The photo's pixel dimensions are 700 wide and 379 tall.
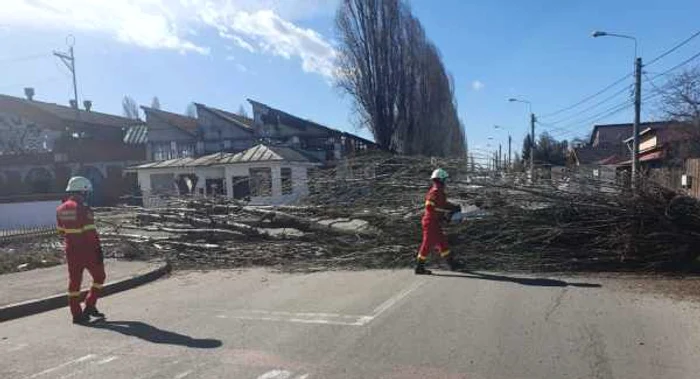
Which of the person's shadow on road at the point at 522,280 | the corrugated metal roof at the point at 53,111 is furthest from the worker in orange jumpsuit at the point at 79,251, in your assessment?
the corrugated metal roof at the point at 53,111

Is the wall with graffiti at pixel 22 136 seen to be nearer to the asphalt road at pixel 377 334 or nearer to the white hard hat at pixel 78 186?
the asphalt road at pixel 377 334

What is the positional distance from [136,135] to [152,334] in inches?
1881

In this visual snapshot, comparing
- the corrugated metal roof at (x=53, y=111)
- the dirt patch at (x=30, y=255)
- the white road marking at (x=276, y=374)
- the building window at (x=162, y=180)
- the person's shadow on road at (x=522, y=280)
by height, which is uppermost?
the corrugated metal roof at (x=53, y=111)

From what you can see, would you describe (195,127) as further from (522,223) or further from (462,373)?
(462,373)

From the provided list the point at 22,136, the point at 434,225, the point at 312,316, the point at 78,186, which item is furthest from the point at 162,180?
the point at 312,316

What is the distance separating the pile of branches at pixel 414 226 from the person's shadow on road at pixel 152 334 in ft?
14.6

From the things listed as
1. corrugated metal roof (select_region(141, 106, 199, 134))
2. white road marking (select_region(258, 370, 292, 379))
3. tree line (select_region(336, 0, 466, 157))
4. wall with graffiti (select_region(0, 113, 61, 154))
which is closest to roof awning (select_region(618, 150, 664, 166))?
tree line (select_region(336, 0, 466, 157))

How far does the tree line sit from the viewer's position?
135 feet

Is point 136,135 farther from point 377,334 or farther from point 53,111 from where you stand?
point 377,334

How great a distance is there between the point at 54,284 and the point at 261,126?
35.3 metres

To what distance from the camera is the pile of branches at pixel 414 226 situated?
33.0 feet

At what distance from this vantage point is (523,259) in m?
10.4

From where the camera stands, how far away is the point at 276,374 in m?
5.24

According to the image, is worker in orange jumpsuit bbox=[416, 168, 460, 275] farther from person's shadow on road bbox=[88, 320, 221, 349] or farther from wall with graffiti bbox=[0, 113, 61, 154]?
wall with graffiti bbox=[0, 113, 61, 154]
